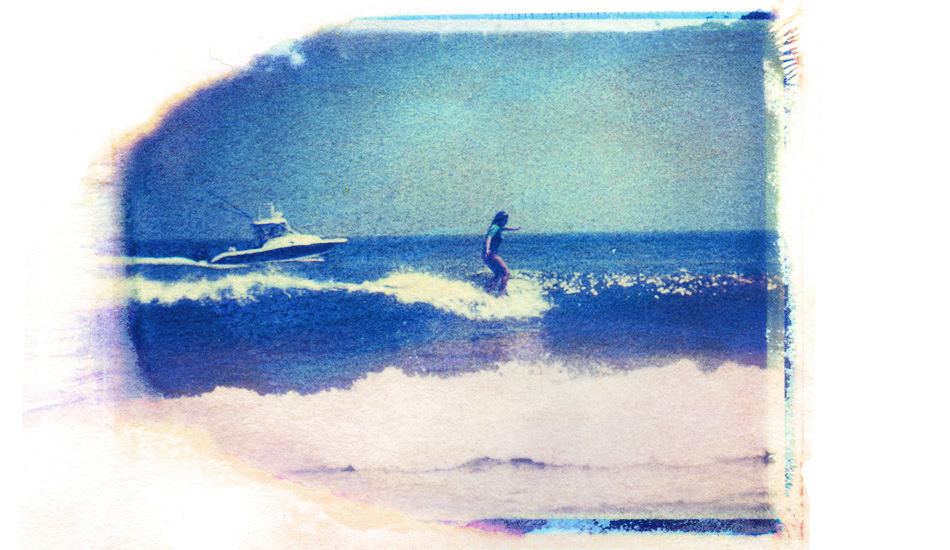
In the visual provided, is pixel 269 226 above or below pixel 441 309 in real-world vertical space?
above

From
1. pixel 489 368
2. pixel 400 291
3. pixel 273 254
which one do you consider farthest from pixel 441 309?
pixel 273 254

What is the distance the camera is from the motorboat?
6.97ft

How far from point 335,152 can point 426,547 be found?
1.59m

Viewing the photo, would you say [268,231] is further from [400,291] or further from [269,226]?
[400,291]

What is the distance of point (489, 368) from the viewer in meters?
2.15

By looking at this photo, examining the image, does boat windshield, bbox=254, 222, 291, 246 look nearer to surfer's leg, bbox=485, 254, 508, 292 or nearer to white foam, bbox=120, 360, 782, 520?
white foam, bbox=120, 360, 782, 520

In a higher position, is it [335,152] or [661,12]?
[661,12]

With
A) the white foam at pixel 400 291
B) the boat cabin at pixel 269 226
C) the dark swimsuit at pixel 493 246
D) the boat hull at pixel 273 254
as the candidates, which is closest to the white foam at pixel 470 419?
the white foam at pixel 400 291

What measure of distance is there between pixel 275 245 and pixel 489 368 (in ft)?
3.16

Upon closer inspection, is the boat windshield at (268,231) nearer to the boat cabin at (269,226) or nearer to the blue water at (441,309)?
the boat cabin at (269,226)

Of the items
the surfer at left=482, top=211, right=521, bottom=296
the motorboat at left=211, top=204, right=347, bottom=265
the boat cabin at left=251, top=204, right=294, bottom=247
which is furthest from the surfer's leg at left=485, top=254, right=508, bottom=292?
the boat cabin at left=251, top=204, right=294, bottom=247

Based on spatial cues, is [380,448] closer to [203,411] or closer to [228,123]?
[203,411]

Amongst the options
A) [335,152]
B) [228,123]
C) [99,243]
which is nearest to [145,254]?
[99,243]

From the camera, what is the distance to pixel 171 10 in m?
2.16
